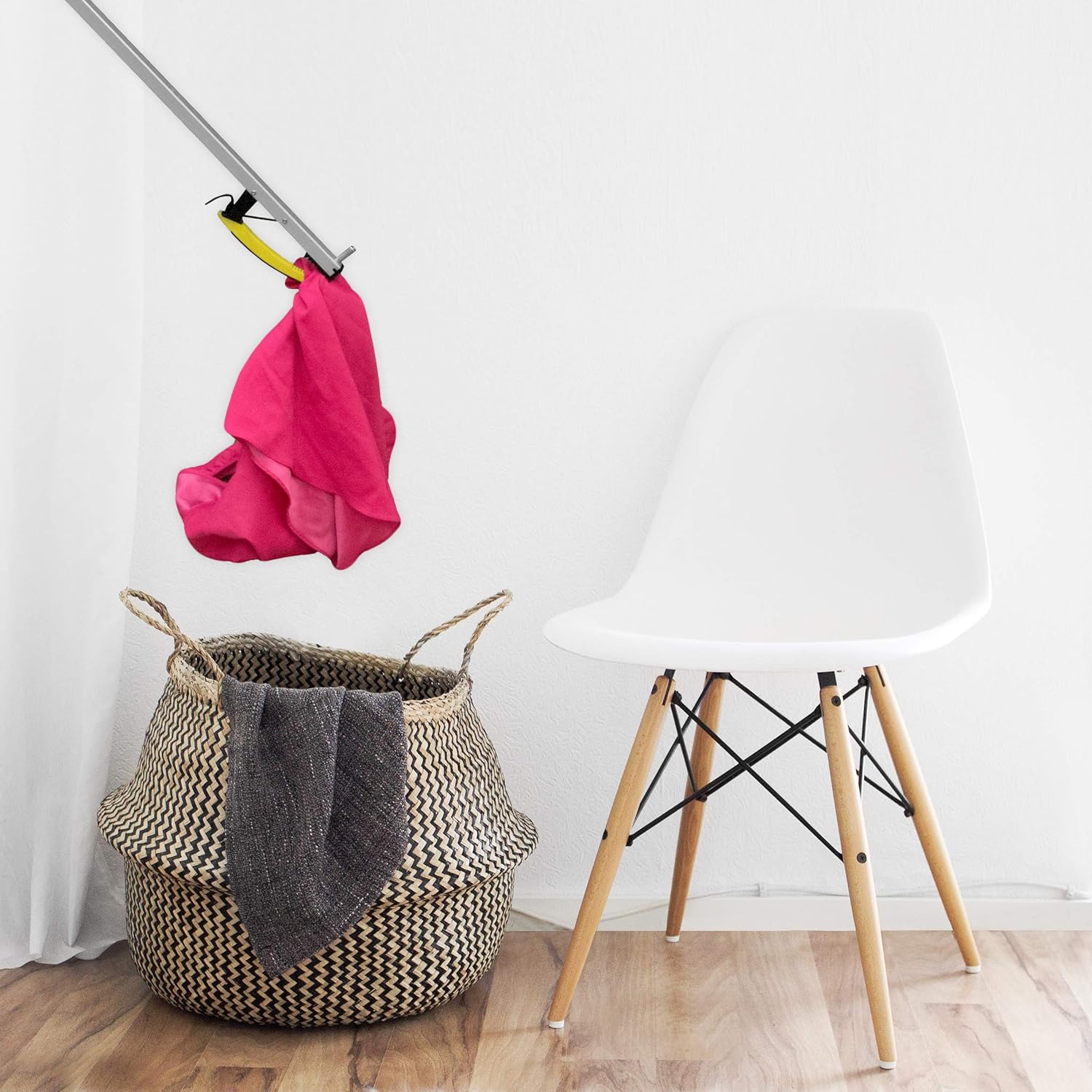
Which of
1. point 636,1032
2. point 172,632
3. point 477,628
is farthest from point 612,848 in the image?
point 172,632

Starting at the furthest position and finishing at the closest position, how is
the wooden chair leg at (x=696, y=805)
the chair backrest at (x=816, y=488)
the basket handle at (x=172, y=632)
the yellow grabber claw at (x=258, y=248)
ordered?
the wooden chair leg at (x=696, y=805)
the chair backrest at (x=816, y=488)
the basket handle at (x=172, y=632)
the yellow grabber claw at (x=258, y=248)

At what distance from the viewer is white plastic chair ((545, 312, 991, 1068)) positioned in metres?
1.45

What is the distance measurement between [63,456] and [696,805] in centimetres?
100

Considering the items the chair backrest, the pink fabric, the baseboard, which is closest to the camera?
the pink fabric

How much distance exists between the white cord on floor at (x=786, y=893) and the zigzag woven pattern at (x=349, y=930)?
308 millimetres

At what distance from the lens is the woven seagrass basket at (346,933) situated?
1.39 meters

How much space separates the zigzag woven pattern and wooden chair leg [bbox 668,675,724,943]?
26cm

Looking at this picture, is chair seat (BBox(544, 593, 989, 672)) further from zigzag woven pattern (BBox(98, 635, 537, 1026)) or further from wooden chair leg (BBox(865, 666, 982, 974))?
zigzag woven pattern (BBox(98, 635, 537, 1026))

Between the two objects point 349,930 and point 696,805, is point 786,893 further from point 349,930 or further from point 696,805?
point 349,930

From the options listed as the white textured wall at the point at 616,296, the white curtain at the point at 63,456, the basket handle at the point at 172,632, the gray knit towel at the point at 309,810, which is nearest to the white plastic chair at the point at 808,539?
the white textured wall at the point at 616,296

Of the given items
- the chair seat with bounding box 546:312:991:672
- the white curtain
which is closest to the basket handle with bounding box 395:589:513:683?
the chair seat with bounding box 546:312:991:672

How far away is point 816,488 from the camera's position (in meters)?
1.63

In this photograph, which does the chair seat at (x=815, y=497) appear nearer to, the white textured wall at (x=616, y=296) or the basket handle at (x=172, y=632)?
the white textured wall at (x=616, y=296)

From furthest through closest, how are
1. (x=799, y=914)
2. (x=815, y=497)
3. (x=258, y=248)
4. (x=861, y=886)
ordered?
(x=799, y=914) → (x=815, y=497) → (x=861, y=886) → (x=258, y=248)
